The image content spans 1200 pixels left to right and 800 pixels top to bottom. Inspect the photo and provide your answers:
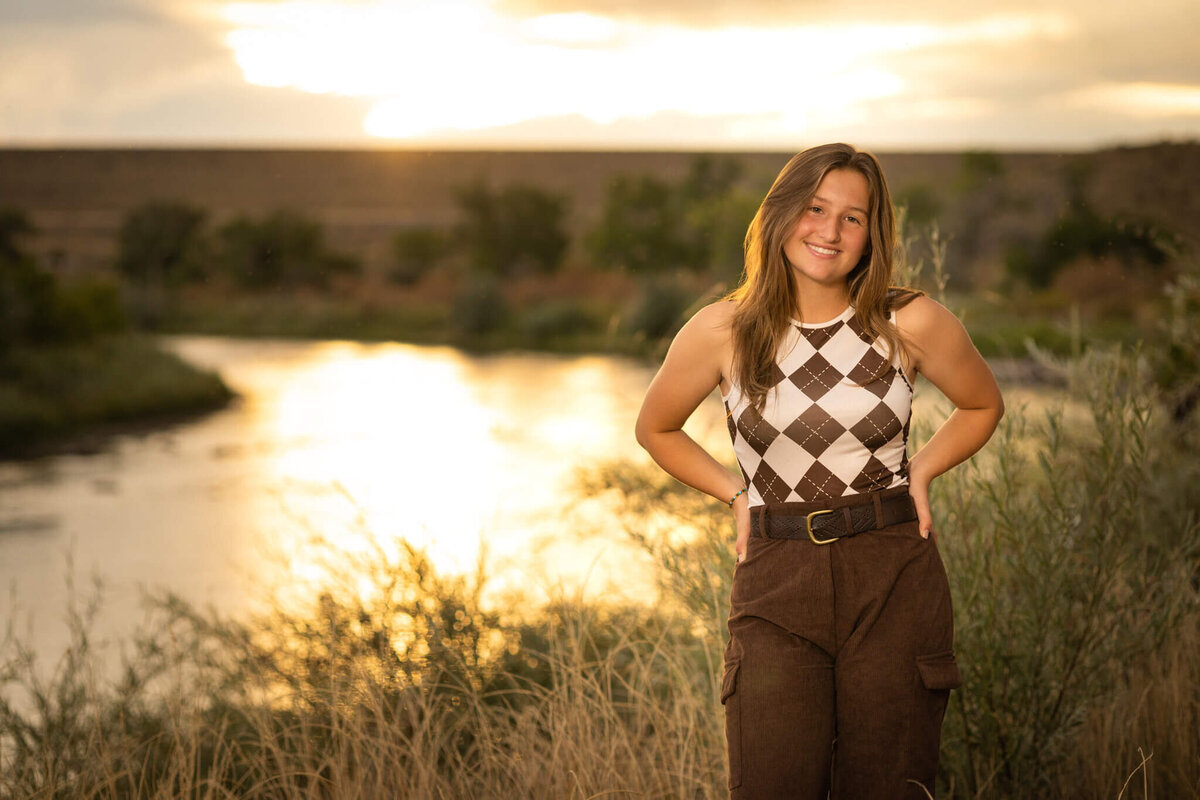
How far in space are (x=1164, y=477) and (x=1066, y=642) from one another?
6.61ft

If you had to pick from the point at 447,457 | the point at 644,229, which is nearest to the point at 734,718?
the point at 447,457

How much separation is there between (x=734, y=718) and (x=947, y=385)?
0.77 meters

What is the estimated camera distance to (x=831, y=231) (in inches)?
81.9

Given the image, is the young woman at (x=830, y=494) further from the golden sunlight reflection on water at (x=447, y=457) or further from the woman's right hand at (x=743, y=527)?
the golden sunlight reflection on water at (x=447, y=457)

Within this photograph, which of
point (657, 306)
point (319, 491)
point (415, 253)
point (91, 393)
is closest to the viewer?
point (319, 491)

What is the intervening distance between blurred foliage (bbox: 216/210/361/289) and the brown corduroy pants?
50.5 meters

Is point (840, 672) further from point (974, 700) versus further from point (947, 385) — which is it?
point (974, 700)

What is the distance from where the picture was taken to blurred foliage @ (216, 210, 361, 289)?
52.2 meters

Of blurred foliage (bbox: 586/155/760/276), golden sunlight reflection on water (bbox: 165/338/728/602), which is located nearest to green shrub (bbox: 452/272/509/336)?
golden sunlight reflection on water (bbox: 165/338/728/602)

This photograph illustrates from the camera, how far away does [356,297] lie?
170ft

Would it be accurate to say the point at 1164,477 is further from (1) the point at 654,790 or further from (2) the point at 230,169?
(2) the point at 230,169

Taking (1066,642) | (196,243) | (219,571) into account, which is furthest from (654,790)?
(196,243)

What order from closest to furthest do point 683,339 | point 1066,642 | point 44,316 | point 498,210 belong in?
point 683,339, point 1066,642, point 44,316, point 498,210

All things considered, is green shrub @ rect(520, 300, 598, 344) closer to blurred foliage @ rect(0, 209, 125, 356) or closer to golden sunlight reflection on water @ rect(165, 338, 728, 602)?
golden sunlight reflection on water @ rect(165, 338, 728, 602)
